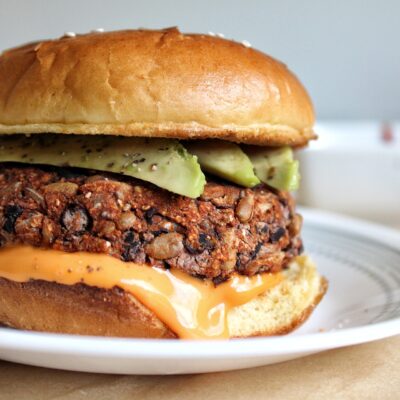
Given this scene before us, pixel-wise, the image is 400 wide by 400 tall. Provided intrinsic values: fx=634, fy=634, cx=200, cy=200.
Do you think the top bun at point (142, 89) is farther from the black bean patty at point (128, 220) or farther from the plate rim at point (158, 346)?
the plate rim at point (158, 346)

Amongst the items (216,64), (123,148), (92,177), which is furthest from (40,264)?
(216,64)

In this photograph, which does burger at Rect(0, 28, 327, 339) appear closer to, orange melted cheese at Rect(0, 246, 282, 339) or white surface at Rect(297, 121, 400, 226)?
orange melted cheese at Rect(0, 246, 282, 339)

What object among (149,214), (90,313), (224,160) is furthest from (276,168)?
(90,313)

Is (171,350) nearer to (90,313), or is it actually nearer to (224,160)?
(90,313)

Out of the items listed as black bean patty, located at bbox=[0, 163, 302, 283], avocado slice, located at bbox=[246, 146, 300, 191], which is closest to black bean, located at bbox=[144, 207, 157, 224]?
black bean patty, located at bbox=[0, 163, 302, 283]

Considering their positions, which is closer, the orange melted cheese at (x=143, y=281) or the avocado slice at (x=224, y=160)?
the orange melted cheese at (x=143, y=281)

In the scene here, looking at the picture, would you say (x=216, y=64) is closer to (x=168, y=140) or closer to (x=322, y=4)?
(x=168, y=140)

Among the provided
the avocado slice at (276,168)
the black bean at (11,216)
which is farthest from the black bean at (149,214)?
the avocado slice at (276,168)
